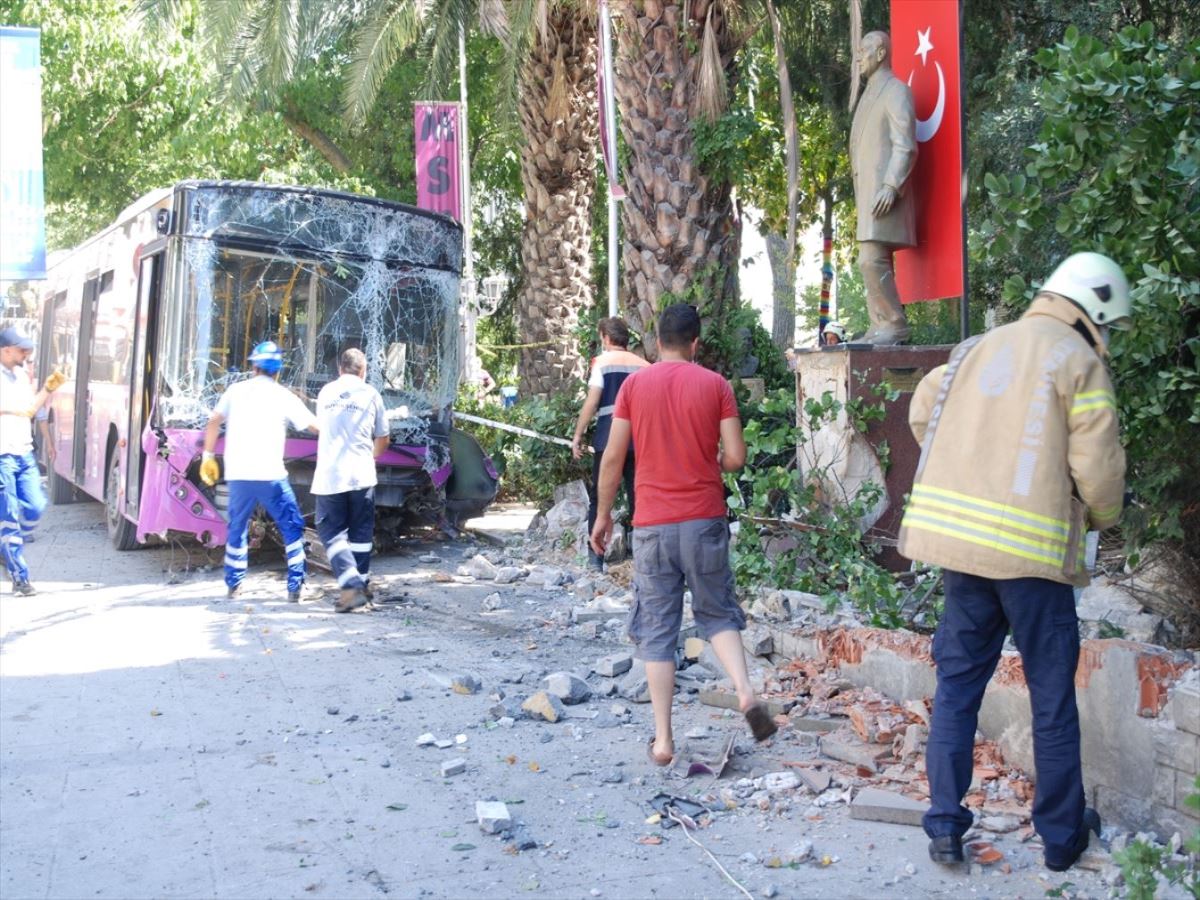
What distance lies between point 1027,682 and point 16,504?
7.90 metres

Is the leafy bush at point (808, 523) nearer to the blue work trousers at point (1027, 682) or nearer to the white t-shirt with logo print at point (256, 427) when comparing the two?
the blue work trousers at point (1027, 682)

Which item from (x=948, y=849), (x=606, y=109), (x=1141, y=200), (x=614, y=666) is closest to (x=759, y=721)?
(x=948, y=849)

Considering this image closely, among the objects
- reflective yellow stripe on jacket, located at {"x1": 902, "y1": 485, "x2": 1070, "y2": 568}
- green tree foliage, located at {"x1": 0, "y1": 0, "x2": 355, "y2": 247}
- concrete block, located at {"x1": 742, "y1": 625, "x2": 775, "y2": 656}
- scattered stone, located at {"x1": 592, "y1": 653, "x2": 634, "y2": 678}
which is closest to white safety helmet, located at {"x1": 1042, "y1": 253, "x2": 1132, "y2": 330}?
reflective yellow stripe on jacket, located at {"x1": 902, "y1": 485, "x2": 1070, "y2": 568}

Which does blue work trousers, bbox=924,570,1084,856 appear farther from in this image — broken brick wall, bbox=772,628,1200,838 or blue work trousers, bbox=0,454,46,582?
blue work trousers, bbox=0,454,46,582

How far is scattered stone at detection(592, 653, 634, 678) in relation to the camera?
6887mm

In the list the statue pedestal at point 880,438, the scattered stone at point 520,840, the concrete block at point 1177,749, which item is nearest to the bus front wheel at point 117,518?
the statue pedestal at point 880,438

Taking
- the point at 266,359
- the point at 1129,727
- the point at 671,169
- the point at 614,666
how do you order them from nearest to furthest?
the point at 1129,727 < the point at 614,666 < the point at 266,359 < the point at 671,169

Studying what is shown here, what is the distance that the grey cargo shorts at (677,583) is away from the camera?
17.7ft

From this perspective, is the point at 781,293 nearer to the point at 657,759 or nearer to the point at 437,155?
the point at 437,155

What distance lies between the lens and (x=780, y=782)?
5125 millimetres

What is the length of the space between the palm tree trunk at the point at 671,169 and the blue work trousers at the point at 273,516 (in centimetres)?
353

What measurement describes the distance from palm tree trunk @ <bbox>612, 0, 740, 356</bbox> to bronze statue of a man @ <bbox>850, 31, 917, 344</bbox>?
3693 millimetres

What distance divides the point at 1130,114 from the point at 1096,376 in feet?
4.32

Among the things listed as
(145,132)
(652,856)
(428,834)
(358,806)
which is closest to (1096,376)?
(652,856)
